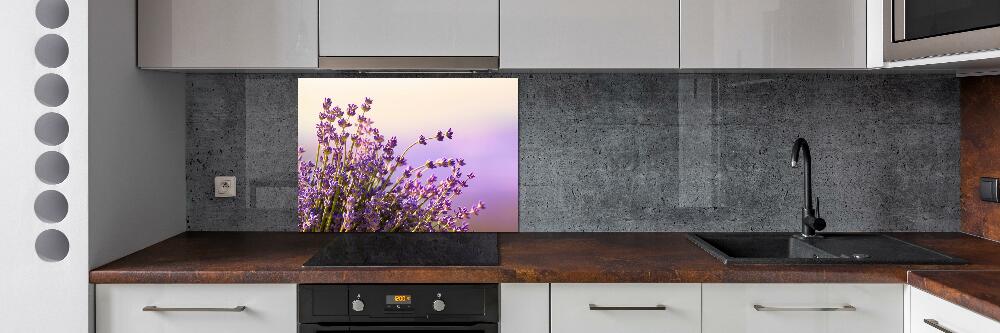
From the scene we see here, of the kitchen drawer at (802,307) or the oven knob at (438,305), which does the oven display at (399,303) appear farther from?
the kitchen drawer at (802,307)

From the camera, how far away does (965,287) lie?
5.53 ft

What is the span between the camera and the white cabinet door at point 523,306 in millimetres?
1930

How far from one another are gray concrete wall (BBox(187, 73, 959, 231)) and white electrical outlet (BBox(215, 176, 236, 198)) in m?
0.02

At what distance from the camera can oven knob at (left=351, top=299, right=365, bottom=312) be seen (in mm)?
1900

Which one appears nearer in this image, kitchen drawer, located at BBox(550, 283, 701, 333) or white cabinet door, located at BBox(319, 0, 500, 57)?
kitchen drawer, located at BBox(550, 283, 701, 333)

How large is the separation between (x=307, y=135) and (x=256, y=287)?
788mm

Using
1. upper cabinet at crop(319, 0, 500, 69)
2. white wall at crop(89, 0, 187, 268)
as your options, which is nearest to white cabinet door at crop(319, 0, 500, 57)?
upper cabinet at crop(319, 0, 500, 69)

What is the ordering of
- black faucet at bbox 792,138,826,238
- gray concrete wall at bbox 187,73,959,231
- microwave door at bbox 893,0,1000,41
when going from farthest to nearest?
1. gray concrete wall at bbox 187,73,959,231
2. black faucet at bbox 792,138,826,238
3. microwave door at bbox 893,0,1000,41

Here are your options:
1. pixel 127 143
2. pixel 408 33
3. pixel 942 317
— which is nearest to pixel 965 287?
pixel 942 317
